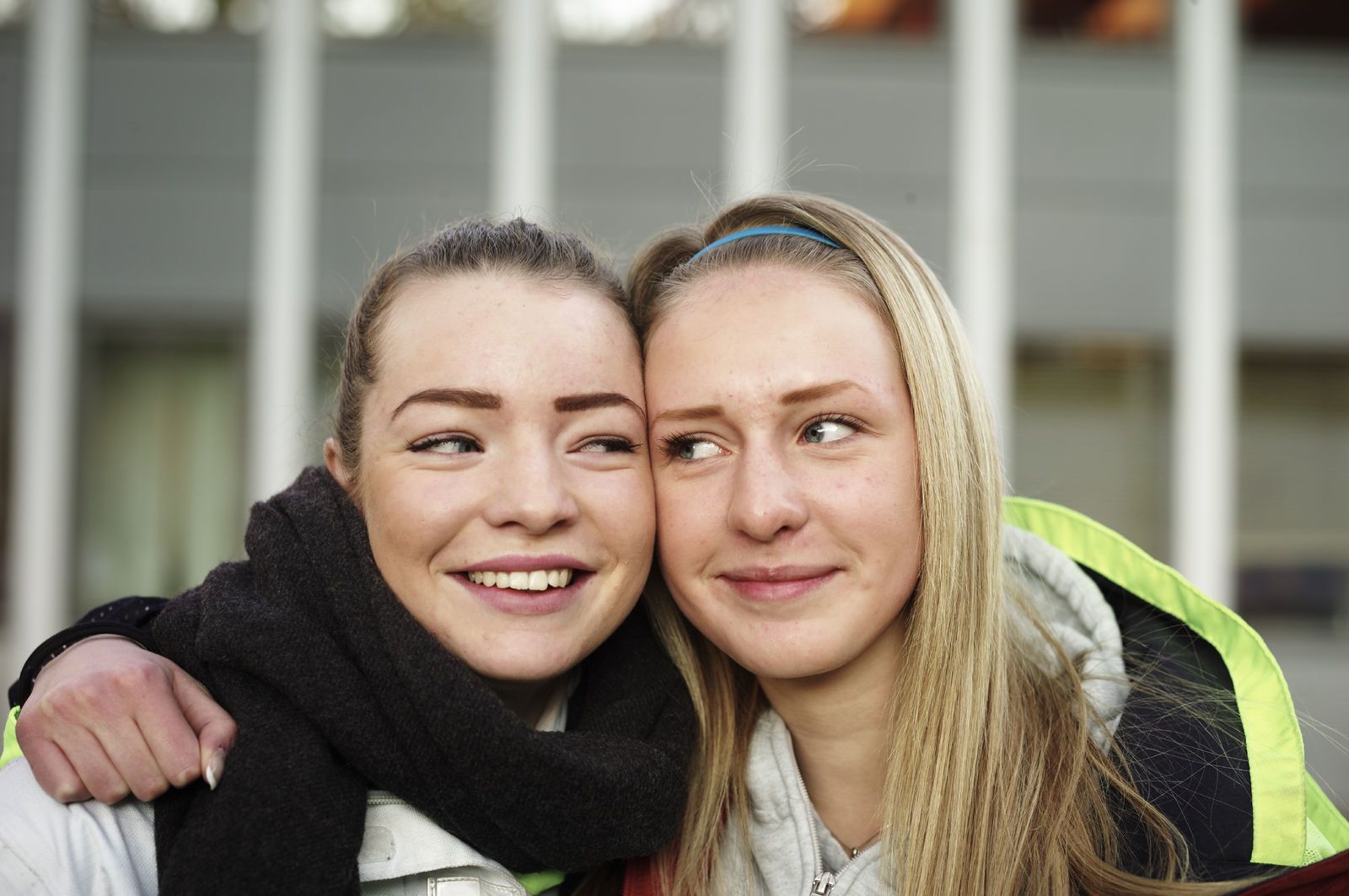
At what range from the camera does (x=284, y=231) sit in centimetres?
741

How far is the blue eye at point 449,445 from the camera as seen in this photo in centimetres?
202

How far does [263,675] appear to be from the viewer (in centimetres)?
187

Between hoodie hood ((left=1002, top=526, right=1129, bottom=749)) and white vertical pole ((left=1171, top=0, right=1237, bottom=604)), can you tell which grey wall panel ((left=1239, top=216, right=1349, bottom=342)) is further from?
hoodie hood ((left=1002, top=526, right=1129, bottom=749))

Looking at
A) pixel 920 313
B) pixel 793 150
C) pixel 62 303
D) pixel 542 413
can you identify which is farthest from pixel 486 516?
pixel 62 303

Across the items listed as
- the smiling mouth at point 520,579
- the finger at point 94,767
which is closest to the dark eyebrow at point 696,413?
the smiling mouth at point 520,579

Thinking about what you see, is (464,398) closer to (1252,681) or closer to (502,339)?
(502,339)

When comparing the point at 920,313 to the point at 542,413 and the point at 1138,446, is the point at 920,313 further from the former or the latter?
the point at 1138,446

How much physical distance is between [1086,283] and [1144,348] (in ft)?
2.13

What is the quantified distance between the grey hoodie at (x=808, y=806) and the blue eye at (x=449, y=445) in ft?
2.69

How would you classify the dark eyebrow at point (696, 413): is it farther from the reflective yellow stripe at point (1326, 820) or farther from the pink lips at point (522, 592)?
the reflective yellow stripe at point (1326, 820)

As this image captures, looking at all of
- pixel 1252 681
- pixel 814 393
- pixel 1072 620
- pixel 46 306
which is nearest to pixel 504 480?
pixel 814 393

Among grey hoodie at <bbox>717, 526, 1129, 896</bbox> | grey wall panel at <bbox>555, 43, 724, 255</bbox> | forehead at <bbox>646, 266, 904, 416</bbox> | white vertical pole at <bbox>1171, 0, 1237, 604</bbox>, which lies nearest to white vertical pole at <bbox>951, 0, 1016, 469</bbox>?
white vertical pole at <bbox>1171, 0, 1237, 604</bbox>

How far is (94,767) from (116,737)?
5 cm

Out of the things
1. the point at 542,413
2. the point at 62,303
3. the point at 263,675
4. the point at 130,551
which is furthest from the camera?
the point at 130,551
